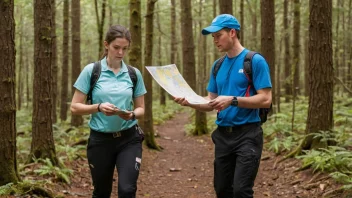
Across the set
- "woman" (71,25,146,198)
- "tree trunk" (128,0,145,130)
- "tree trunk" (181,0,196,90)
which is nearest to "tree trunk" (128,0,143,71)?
"tree trunk" (128,0,145,130)

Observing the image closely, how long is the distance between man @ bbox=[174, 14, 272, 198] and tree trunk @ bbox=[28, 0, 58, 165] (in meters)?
4.16

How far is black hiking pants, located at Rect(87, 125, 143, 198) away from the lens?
13.7 ft

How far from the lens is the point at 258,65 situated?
4098 millimetres

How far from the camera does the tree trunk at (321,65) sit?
788cm

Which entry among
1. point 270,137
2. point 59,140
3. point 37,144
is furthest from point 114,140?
point 270,137

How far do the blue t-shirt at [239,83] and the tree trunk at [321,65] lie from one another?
14.0 feet

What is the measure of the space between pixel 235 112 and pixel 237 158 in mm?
504

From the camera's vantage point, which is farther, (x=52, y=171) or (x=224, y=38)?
(x=52, y=171)

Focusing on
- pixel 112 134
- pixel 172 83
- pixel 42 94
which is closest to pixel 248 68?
pixel 172 83

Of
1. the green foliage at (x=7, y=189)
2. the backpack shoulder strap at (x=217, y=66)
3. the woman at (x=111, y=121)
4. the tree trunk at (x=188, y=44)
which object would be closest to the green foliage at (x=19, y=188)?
the green foliage at (x=7, y=189)

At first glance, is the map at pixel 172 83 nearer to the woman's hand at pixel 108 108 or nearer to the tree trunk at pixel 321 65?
the woman's hand at pixel 108 108

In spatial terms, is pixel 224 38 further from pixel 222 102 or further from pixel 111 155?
pixel 111 155

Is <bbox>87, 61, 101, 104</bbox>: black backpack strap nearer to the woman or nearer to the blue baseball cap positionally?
the woman

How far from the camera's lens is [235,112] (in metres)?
4.20
